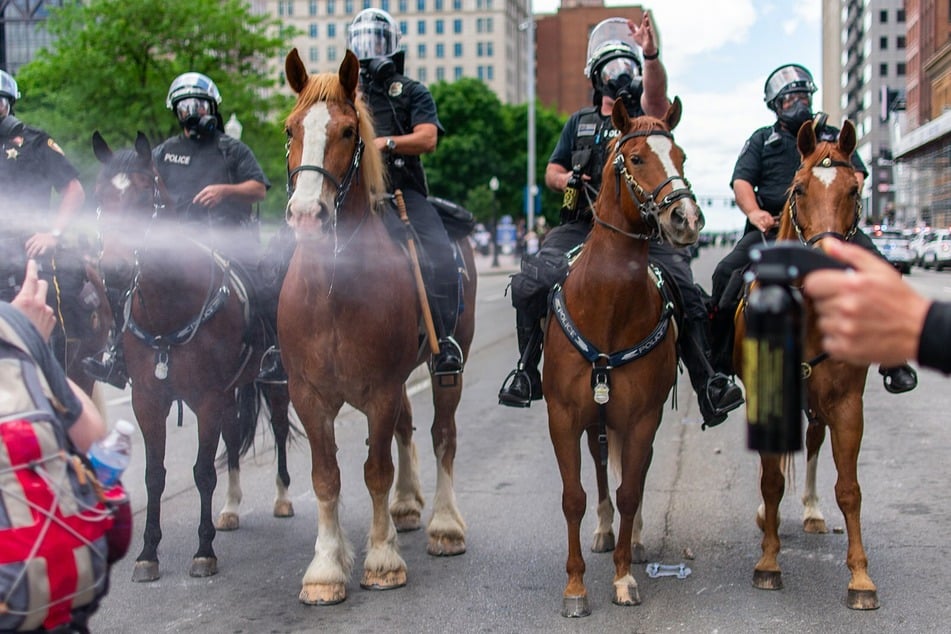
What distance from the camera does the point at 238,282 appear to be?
7.28 meters

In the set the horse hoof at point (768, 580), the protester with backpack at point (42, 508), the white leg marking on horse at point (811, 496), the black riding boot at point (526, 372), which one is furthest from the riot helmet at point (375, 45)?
the protester with backpack at point (42, 508)

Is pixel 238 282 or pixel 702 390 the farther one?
pixel 238 282

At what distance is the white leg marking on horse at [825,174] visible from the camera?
586cm

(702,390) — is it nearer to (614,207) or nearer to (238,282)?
(614,207)

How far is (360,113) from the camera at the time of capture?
6148mm

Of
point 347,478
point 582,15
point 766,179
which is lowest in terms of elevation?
point 347,478

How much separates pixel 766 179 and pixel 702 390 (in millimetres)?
1638

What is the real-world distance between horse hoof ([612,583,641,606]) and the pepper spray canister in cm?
382

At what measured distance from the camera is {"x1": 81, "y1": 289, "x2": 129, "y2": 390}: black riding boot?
23.5 ft

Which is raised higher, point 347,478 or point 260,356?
point 260,356

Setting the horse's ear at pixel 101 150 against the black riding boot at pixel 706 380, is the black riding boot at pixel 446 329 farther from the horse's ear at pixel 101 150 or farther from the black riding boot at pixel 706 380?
the horse's ear at pixel 101 150

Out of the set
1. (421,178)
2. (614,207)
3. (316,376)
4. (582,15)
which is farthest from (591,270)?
(582,15)

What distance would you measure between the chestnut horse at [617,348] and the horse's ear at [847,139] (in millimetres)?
865

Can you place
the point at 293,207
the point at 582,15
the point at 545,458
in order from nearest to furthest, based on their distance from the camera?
the point at 293,207 < the point at 545,458 < the point at 582,15
